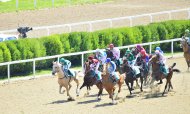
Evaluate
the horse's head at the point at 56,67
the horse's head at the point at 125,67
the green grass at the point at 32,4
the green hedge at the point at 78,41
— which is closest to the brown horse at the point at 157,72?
the horse's head at the point at 125,67

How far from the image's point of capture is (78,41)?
1108 inches

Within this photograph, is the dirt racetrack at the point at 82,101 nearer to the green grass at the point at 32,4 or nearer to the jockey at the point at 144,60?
the jockey at the point at 144,60

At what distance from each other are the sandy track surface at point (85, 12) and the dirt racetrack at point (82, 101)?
27.7 feet

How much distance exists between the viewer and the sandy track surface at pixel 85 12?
33594mm

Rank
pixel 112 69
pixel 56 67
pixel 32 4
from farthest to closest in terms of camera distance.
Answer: pixel 32 4 < pixel 56 67 < pixel 112 69

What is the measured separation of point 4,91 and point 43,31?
25.6 feet

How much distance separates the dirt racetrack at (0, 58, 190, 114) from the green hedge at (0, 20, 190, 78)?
1.39 meters

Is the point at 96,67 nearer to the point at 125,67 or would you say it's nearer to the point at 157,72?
the point at 125,67

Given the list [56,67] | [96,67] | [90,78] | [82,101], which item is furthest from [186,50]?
[56,67]

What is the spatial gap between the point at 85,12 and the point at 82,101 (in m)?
13.1

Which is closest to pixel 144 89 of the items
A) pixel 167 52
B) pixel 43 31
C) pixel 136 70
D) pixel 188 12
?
pixel 136 70

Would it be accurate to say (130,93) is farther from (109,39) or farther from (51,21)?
(51,21)

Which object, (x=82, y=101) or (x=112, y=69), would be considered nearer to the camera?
(x=112, y=69)

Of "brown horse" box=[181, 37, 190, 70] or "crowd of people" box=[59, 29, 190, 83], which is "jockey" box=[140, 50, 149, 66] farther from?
"brown horse" box=[181, 37, 190, 70]
